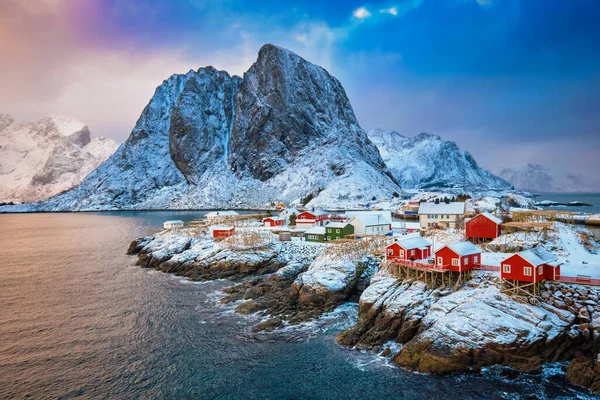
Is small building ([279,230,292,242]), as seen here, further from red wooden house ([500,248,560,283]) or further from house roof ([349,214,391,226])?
red wooden house ([500,248,560,283])

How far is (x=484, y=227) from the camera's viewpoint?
154ft

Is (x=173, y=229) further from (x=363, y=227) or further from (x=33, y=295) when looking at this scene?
(x=363, y=227)

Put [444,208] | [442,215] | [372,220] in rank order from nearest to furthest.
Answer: [372,220], [442,215], [444,208]

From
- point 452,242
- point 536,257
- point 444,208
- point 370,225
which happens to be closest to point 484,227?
point 452,242

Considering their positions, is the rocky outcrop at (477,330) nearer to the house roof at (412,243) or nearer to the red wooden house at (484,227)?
the house roof at (412,243)

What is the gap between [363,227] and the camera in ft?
200

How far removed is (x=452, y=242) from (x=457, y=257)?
494 centimetres

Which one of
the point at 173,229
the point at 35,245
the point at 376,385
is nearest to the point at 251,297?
the point at 376,385

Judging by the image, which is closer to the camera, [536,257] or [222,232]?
[536,257]

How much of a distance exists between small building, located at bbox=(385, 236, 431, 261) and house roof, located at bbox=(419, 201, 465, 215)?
30150 mm

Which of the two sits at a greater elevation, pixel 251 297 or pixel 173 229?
pixel 173 229

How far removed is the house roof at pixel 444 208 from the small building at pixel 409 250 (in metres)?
30.1

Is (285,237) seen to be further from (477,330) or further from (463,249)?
(477,330)

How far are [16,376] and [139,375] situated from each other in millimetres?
8995
